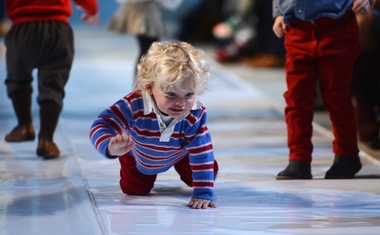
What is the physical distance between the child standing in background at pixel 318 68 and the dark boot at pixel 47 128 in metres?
1.07

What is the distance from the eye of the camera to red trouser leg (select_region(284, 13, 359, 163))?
142 inches

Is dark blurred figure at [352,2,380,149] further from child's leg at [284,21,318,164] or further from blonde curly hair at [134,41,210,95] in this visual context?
blonde curly hair at [134,41,210,95]

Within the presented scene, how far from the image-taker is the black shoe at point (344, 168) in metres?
3.70

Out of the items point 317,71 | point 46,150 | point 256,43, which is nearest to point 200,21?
point 256,43

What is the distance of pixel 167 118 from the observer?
3174mm

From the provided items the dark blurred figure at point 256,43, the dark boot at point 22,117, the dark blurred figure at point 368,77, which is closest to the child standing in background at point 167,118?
the dark boot at point 22,117

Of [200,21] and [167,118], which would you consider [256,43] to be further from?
[167,118]

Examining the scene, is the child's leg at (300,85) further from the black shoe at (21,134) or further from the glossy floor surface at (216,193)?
the black shoe at (21,134)

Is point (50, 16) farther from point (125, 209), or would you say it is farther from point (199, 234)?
point (199, 234)

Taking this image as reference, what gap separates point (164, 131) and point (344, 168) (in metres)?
0.91

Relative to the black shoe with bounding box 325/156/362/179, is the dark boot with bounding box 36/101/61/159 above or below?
below

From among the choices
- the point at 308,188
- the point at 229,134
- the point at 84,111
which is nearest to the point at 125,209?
the point at 308,188

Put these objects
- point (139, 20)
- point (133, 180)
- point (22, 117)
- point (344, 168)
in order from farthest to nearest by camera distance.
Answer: point (139, 20) < point (22, 117) < point (344, 168) < point (133, 180)

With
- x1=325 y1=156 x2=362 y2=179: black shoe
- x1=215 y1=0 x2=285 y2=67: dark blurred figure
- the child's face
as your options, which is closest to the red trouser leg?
x1=325 y1=156 x2=362 y2=179: black shoe
